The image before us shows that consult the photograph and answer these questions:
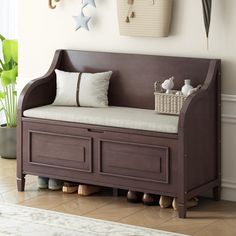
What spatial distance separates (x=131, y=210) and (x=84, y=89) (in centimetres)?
93

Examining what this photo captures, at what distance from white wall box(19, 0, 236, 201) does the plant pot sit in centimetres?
44

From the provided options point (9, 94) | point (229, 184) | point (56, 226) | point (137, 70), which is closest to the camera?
point (56, 226)

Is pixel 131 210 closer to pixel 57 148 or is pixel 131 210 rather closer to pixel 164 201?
pixel 164 201

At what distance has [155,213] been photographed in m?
5.02

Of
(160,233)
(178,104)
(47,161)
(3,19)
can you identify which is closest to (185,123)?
(178,104)

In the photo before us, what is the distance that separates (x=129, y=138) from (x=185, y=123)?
0.41 meters

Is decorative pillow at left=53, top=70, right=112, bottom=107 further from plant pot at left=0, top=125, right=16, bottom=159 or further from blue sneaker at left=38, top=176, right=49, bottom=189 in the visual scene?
plant pot at left=0, top=125, right=16, bottom=159

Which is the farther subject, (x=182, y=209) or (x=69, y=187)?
(x=69, y=187)

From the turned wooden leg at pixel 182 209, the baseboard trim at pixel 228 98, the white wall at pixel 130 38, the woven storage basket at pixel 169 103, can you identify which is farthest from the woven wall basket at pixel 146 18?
the turned wooden leg at pixel 182 209

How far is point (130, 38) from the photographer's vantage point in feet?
18.3

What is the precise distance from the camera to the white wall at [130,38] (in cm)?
520

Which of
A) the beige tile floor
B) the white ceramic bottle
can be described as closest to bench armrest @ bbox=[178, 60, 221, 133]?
the white ceramic bottle

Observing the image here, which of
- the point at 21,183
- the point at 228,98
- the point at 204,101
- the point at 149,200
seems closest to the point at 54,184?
the point at 21,183

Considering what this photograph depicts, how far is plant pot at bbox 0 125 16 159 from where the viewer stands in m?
6.35
